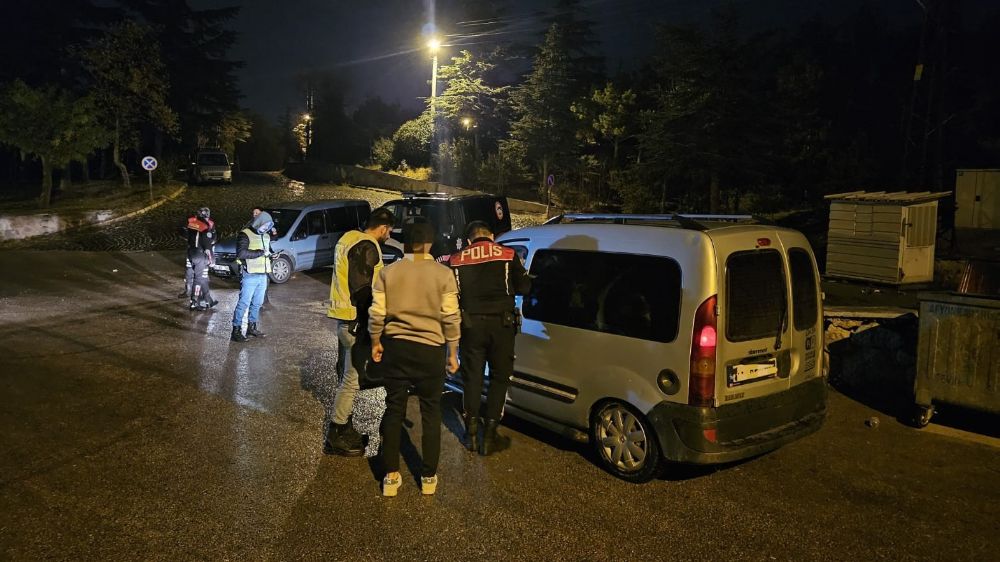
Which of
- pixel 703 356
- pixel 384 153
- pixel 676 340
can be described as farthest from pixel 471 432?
pixel 384 153

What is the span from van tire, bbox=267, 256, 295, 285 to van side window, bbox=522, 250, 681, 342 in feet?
32.9

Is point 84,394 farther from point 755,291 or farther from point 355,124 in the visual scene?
point 355,124

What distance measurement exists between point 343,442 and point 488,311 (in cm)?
147

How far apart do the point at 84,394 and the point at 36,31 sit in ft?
134

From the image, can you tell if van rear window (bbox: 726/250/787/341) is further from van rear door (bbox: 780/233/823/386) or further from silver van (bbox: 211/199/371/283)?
silver van (bbox: 211/199/371/283)

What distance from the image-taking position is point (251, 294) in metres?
9.30

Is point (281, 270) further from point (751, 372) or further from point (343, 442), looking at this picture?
point (751, 372)

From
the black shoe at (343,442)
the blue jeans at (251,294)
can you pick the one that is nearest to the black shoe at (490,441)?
the black shoe at (343,442)

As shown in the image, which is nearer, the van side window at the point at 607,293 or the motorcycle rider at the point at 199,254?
the van side window at the point at 607,293

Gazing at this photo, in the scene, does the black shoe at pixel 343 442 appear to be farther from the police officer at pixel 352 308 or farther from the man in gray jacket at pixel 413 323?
the man in gray jacket at pixel 413 323

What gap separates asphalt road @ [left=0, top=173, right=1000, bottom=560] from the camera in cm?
409

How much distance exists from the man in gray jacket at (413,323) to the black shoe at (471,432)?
1.02 metres

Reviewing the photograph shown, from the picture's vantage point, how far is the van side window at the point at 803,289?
16.4 ft

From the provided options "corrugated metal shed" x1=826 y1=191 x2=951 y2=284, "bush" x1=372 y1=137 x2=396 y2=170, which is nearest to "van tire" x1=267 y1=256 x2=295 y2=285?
"corrugated metal shed" x1=826 y1=191 x2=951 y2=284
